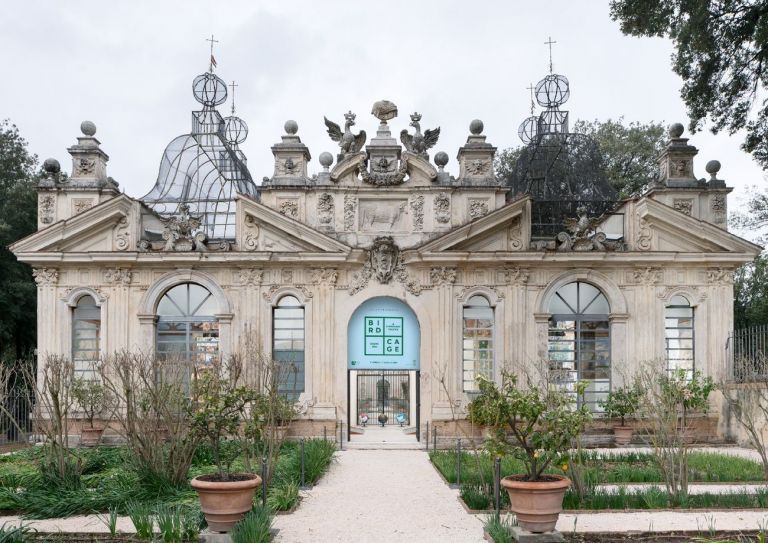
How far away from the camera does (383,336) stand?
21.4m

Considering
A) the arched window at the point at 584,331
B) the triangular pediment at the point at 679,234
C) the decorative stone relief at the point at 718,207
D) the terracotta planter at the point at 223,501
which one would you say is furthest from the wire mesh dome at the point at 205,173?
the terracotta planter at the point at 223,501

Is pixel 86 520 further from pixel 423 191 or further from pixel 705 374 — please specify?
pixel 705 374

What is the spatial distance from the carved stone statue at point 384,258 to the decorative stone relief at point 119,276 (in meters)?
6.48

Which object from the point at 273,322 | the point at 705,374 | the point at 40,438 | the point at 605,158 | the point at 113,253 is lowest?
the point at 40,438

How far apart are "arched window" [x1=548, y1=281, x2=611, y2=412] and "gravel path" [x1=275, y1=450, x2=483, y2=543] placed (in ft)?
20.6

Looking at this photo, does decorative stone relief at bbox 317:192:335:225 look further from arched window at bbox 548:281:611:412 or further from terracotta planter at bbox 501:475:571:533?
terracotta planter at bbox 501:475:571:533

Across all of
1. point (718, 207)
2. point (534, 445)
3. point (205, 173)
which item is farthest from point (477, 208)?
point (205, 173)

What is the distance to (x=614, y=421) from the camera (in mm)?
21000

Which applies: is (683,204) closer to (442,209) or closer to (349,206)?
(442,209)

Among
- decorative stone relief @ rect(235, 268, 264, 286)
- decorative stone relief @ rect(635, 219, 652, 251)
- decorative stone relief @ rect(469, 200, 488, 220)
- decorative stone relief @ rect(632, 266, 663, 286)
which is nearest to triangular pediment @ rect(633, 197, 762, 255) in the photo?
decorative stone relief @ rect(635, 219, 652, 251)

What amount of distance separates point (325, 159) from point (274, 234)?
246cm

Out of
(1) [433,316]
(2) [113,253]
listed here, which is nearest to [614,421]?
(1) [433,316]

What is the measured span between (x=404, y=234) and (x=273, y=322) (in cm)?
419

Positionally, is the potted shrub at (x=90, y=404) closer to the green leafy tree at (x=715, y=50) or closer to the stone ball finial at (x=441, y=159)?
the stone ball finial at (x=441, y=159)
